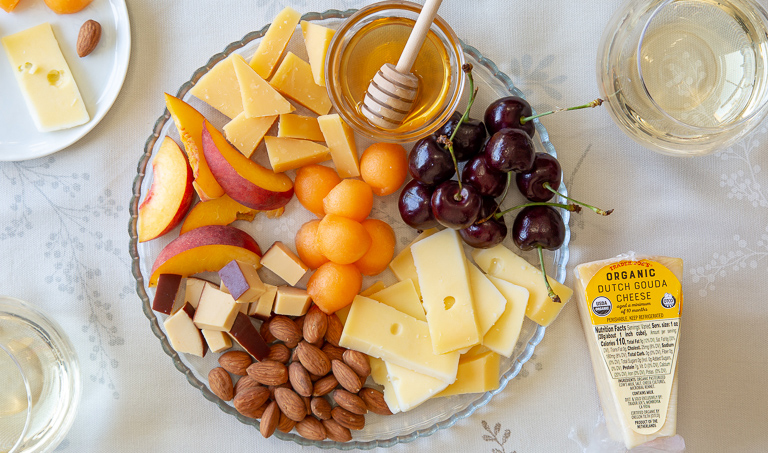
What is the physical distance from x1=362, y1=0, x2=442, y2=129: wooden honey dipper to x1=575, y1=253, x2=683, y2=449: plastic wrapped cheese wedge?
46 centimetres

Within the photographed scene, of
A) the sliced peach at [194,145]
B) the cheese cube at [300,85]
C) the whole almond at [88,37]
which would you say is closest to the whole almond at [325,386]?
the sliced peach at [194,145]

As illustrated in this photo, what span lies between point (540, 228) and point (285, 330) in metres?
0.52

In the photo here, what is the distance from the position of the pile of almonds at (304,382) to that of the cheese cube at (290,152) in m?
0.28

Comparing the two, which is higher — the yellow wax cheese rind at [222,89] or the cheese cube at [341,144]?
the yellow wax cheese rind at [222,89]

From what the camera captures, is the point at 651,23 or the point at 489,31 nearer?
the point at 651,23

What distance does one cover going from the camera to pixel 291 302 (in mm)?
989

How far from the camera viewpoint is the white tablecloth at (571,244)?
3.53 ft

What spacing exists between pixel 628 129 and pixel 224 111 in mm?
776

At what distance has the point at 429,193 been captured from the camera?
3.20 feet

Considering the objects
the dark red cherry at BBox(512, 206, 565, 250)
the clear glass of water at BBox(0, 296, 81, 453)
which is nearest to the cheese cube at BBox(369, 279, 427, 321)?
the dark red cherry at BBox(512, 206, 565, 250)

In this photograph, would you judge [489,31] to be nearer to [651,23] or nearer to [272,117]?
[651,23]

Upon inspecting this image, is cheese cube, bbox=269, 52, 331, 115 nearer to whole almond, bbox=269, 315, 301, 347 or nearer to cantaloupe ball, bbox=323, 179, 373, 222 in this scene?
cantaloupe ball, bbox=323, 179, 373, 222

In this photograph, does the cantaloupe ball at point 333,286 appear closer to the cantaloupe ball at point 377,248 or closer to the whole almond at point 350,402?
the cantaloupe ball at point 377,248

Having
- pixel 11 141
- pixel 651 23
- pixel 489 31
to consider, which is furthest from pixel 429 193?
pixel 11 141
